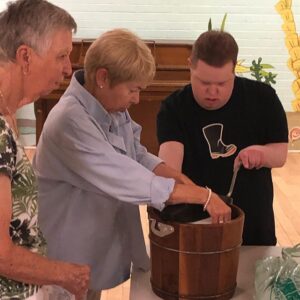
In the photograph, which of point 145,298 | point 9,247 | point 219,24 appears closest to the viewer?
point 9,247

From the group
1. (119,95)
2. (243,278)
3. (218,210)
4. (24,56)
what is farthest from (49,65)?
(243,278)

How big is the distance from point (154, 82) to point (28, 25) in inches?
128

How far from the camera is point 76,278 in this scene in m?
1.24

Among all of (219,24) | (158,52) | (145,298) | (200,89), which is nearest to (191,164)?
(200,89)

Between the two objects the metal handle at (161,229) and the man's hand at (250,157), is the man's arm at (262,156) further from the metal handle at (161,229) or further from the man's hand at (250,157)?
the metal handle at (161,229)

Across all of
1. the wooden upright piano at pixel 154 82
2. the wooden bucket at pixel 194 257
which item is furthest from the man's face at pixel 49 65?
the wooden upright piano at pixel 154 82

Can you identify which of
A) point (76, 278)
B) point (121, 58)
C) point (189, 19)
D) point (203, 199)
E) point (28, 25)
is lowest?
point (76, 278)

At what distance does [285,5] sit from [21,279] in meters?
4.57

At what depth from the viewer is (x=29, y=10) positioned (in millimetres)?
1194

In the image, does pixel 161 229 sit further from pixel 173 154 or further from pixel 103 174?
pixel 173 154

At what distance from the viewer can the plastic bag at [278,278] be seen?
1.30m

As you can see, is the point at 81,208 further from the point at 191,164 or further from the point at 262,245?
the point at 262,245

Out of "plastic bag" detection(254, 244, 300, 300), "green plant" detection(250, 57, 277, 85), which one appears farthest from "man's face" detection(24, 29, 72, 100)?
"green plant" detection(250, 57, 277, 85)

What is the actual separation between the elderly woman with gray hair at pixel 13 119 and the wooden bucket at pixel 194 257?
0.21 m
